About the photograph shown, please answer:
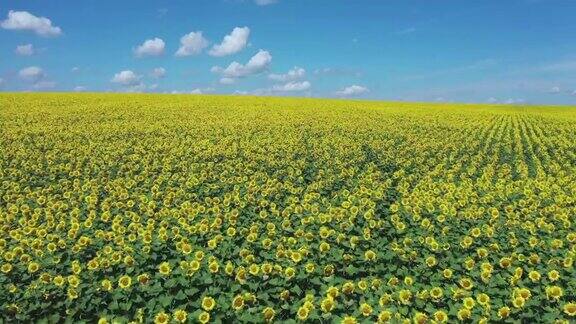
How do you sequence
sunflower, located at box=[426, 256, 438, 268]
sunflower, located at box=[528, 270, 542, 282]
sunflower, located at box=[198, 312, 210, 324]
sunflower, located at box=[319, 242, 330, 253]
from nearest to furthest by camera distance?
1. sunflower, located at box=[198, 312, 210, 324]
2. sunflower, located at box=[528, 270, 542, 282]
3. sunflower, located at box=[426, 256, 438, 268]
4. sunflower, located at box=[319, 242, 330, 253]

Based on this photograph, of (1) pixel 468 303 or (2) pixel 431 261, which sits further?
(2) pixel 431 261

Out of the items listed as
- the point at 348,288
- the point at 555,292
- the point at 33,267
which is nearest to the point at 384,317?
the point at 348,288

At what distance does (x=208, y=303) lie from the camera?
6652 millimetres

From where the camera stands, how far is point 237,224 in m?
10.3

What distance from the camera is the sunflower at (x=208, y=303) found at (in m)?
→ 6.59

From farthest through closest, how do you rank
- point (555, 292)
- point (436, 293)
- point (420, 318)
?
point (436, 293)
point (555, 292)
point (420, 318)

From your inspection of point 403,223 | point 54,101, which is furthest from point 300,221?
point 54,101

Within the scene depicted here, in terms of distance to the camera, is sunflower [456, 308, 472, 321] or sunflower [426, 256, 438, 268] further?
sunflower [426, 256, 438, 268]

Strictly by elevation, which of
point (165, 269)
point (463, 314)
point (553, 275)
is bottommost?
point (463, 314)

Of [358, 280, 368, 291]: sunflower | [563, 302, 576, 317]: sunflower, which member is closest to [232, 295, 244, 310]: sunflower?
[358, 280, 368, 291]: sunflower

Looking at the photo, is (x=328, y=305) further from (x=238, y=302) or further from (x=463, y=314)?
(x=463, y=314)

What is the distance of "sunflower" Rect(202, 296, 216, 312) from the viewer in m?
6.59

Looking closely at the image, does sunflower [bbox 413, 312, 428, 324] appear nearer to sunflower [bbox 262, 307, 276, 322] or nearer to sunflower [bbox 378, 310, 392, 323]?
sunflower [bbox 378, 310, 392, 323]

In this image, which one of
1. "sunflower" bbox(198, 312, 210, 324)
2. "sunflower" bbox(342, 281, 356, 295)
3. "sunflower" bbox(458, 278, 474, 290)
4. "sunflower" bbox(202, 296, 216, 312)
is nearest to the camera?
"sunflower" bbox(198, 312, 210, 324)
